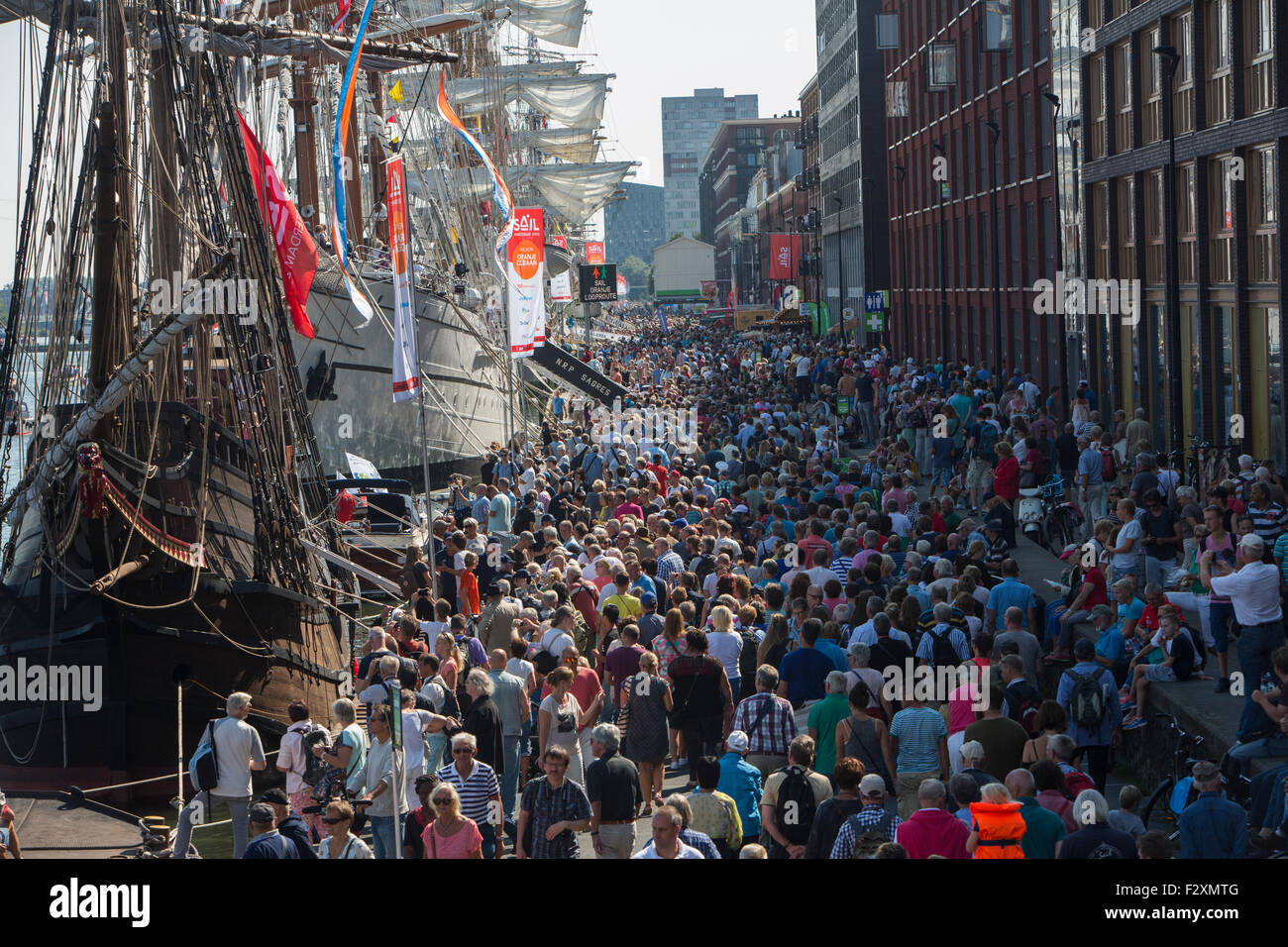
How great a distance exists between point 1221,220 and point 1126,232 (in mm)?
6297

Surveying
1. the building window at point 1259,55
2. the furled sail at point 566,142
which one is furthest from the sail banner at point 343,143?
the furled sail at point 566,142

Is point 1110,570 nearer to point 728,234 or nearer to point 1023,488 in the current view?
point 1023,488

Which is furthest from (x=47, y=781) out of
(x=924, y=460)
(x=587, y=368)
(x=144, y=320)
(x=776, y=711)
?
(x=587, y=368)

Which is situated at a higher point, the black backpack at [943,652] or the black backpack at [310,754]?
the black backpack at [943,652]

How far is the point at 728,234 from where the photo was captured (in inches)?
7510

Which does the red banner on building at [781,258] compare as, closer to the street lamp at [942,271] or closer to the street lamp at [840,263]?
the street lamp at [840,263]

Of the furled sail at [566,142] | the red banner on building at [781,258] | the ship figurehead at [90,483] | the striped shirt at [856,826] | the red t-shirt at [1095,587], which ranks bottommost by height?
the striped shirt at [856,826]

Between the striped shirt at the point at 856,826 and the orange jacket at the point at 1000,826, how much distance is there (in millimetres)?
477

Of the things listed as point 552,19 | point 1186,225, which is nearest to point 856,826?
point 1186,225

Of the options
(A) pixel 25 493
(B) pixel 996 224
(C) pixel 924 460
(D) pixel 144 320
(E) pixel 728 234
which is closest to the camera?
(A) pixel 25 493

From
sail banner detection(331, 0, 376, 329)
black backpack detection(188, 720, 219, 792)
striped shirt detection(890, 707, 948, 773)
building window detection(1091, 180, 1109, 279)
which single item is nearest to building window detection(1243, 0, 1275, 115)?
building window detection(1091, 180, 1109, 279)

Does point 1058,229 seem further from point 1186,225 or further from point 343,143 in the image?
point 343,143

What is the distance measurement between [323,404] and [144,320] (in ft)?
67.6

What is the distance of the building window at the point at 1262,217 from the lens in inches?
882
